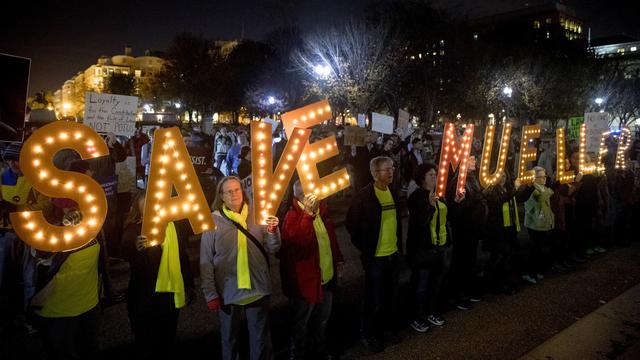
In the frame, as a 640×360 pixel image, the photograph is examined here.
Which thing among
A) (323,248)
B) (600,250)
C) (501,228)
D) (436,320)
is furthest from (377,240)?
(600,250)

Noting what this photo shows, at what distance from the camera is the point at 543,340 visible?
5.19m

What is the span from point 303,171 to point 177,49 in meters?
49.7

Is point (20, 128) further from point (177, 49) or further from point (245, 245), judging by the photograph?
point (177, 49)

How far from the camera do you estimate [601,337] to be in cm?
515

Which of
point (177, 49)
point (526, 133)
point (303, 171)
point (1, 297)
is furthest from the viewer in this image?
point (177, 49)

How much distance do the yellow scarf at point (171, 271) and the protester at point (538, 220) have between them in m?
5.72

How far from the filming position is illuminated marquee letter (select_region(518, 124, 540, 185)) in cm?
686

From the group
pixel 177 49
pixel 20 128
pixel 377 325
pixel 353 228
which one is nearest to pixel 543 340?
pixel 377 325

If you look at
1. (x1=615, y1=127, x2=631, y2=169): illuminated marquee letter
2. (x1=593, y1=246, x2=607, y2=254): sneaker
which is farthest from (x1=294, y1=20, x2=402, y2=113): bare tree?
(x1=593, y1=246, x2=607, y2=254): sneaker

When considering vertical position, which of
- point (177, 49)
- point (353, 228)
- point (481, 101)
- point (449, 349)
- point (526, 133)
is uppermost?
point (177, 49)

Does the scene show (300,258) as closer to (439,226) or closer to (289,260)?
(289,260)

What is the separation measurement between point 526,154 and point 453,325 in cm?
331

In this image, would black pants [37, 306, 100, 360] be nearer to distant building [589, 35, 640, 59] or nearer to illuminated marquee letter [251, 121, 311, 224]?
illuminated marquee letter [251, 121, 311, 224]

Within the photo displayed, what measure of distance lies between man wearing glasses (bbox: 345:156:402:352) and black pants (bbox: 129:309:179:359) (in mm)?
2171
